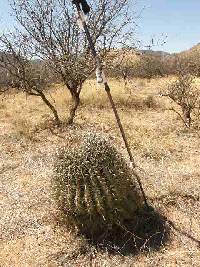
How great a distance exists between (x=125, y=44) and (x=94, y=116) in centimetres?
290

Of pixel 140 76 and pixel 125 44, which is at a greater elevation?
pixel 125 44

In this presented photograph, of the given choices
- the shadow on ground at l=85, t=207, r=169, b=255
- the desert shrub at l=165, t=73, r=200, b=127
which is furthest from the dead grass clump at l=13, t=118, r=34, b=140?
the shadow on ground at l=85, t=207, r=169, b=255

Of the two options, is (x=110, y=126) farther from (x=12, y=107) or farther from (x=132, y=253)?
(x=132, y=253)

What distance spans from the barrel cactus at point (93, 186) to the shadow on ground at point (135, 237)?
0.12 m

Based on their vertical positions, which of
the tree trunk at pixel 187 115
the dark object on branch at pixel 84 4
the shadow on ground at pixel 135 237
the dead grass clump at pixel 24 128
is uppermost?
the dark object on branch at pixel 84 4

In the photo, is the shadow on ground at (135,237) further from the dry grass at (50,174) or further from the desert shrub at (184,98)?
the desert shrub at (184,98)

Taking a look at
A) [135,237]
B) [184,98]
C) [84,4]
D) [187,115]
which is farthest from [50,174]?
[184,98]

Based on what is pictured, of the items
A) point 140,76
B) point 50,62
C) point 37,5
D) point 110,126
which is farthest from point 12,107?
point 140,76

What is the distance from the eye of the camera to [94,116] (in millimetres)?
12086

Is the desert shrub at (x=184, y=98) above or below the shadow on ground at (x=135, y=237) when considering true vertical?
above

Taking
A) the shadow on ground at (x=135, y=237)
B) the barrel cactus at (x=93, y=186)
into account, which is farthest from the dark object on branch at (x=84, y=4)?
the shadow on ground at (x=135, y=237)

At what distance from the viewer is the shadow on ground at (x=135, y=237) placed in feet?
16.7

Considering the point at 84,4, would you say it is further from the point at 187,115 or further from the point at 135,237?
the point at 187,115

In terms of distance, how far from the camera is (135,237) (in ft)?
17.1
